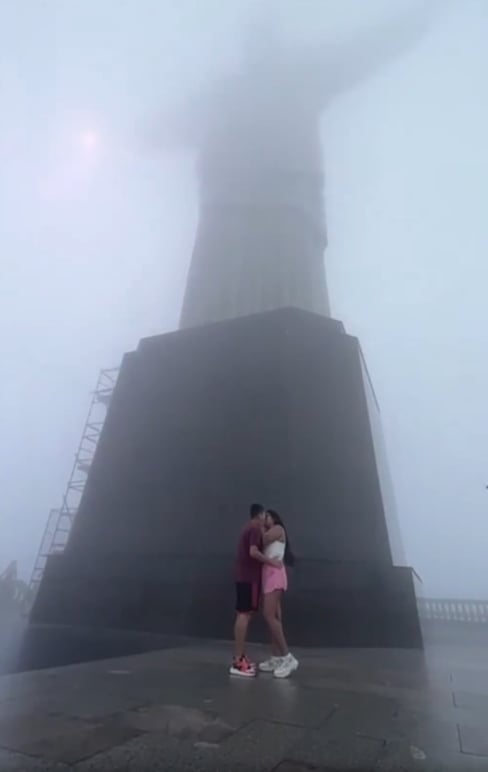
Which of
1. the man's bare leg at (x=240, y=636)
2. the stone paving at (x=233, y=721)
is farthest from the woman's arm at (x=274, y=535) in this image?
the stone paving at (x=233, y=721)

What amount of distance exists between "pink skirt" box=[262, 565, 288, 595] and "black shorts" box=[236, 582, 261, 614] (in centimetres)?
9

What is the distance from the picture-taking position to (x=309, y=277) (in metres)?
17.3

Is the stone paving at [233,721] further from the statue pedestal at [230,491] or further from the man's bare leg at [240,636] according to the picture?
the statue pedestal at [230,491]

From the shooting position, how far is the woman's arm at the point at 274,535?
4801mm

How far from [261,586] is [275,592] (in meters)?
0.19

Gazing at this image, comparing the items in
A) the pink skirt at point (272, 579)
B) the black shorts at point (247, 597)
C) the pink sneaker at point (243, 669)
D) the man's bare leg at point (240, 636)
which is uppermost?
the pink skirt at point (272, 579)

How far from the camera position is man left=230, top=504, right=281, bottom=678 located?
4582 mm

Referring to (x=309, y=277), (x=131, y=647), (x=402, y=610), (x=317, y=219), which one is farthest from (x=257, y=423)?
(x=317, y=219)

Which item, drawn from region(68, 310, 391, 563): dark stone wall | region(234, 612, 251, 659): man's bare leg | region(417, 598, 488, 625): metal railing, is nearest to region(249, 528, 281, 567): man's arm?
region(234, 612, 251, 659): man's bare leg

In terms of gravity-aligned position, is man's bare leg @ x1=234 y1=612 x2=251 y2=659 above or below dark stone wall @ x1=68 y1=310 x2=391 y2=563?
below

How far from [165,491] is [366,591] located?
457cm

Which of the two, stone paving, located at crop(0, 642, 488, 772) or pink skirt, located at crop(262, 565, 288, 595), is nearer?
stone paving, located at crop(0, 642, 488, 772)

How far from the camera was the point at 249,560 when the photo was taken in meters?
4.77

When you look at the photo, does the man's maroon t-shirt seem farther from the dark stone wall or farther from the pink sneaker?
the dark stone wall
